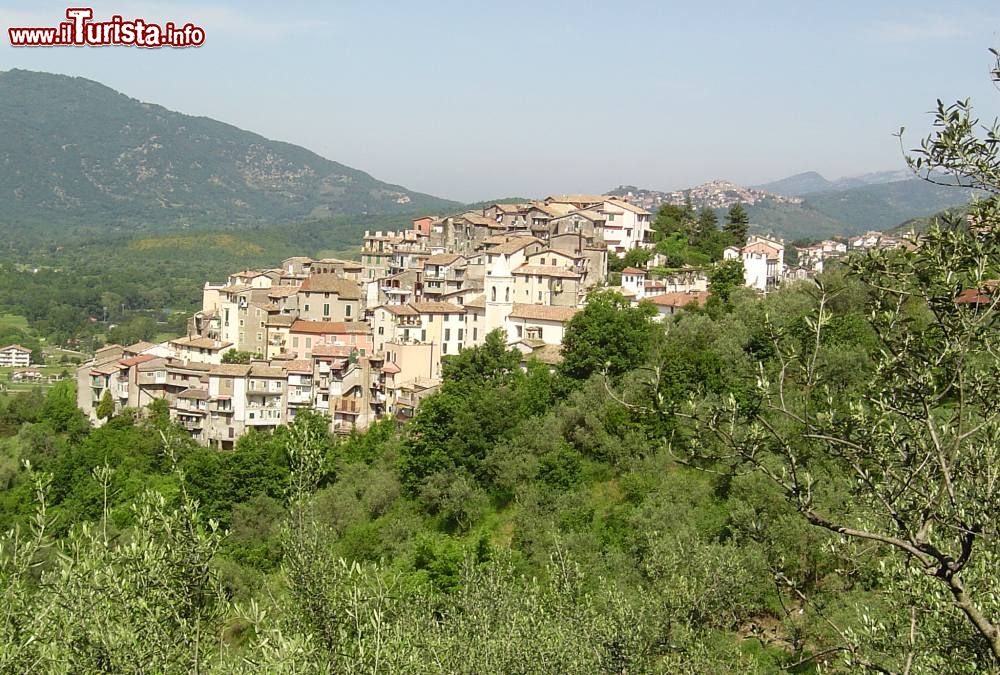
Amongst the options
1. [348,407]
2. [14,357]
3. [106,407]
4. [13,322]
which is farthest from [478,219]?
[13,322]

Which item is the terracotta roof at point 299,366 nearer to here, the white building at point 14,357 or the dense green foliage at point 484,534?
the dense green foliage at point 484,534

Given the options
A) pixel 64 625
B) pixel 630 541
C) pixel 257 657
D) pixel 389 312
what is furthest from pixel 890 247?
pixel 389 312

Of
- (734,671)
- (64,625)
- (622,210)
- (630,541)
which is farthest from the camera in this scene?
(622,210)

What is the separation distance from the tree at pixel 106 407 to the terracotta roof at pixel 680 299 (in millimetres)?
32652

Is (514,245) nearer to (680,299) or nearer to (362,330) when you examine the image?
(362,330)

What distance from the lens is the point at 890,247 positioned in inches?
313

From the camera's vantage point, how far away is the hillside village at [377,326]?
2000 inches

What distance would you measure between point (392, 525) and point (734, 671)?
77.2ft

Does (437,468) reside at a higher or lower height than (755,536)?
lower

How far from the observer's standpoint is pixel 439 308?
51156 mm

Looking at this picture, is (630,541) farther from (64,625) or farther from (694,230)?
(694,230)

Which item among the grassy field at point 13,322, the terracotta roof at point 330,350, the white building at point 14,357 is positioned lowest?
the white building at point 14,357

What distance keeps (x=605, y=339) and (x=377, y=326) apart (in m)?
16.7

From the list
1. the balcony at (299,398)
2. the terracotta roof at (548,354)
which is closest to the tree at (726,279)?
the terracotta roof at (548,354)
